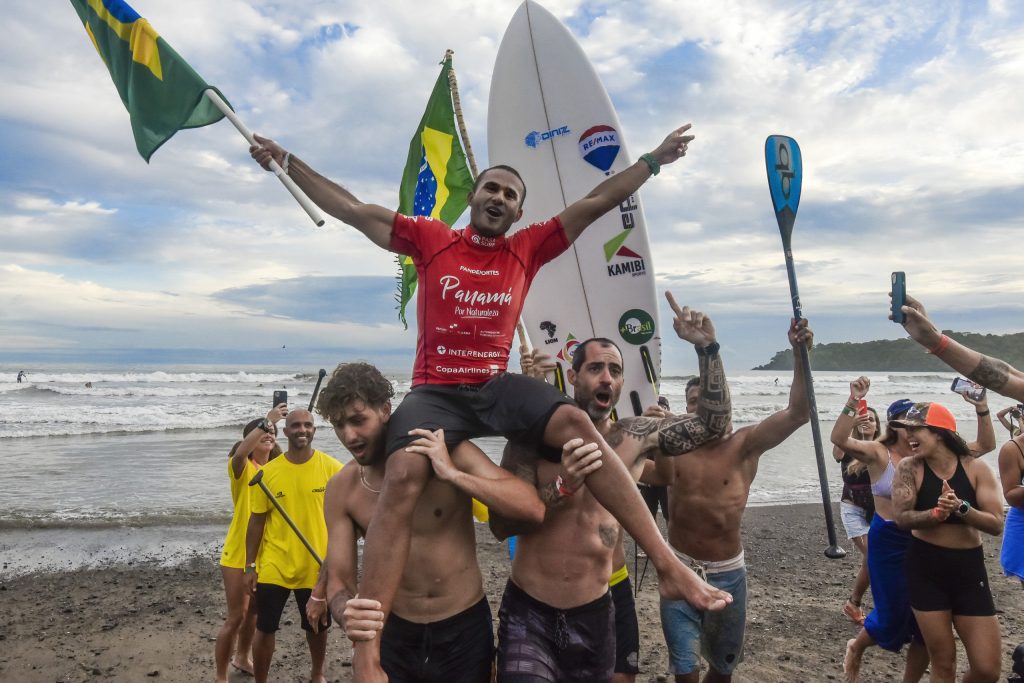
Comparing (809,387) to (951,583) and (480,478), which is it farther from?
(480,478)

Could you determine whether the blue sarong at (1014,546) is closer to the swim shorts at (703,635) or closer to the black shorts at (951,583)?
the black shorts at (951,583)

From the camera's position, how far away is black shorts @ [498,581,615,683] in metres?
3.09

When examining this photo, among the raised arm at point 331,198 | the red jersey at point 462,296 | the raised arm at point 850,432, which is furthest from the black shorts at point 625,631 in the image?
the raised arm at point 331,198

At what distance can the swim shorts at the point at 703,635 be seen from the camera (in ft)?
13.5

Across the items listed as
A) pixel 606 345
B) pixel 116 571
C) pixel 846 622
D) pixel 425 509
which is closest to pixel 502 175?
pixel 606 345

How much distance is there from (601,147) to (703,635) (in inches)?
159

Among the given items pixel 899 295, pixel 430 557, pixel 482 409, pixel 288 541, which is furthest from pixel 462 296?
pixel 288 541

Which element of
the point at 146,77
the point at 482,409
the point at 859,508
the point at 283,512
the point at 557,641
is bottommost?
the point at 859,508

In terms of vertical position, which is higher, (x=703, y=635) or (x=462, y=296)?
(x=462, y=296)

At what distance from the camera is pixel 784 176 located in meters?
4.35

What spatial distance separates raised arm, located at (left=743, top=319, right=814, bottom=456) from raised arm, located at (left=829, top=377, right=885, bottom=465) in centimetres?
72

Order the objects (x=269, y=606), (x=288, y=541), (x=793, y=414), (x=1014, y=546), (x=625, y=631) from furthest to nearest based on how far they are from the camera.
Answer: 1. (x=288, y=541)
2. (x=269, y=606)
3. (x=1014, y=546)
4. (x=793, y=414)
5. (x=625, y=631)

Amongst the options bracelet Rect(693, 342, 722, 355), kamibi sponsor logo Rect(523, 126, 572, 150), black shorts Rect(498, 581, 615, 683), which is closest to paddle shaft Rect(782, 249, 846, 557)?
bracelet Rect(693, 342, 722, 355)

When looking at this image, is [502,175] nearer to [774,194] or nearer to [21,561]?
[774,194]
